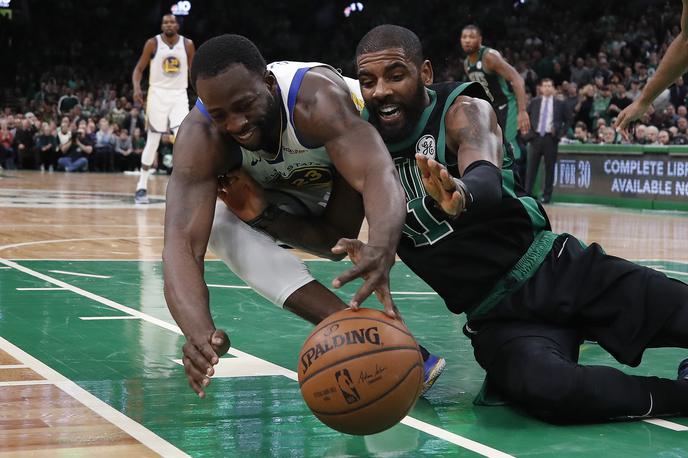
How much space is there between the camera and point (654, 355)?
14.7 feet

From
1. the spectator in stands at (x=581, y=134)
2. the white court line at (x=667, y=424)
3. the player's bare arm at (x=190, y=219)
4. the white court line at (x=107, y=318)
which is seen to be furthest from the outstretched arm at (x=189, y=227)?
the spectator in stands at (x=581, y=134)

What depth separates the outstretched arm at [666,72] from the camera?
4180 mm

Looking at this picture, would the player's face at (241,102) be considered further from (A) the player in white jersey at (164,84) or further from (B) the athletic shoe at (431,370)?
(A) the player in white jersey at (164,84)

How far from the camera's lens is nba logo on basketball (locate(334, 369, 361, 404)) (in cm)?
289

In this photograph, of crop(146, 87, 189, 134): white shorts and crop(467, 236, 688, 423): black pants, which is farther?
crop(146, 87, 189, 134): white shorts

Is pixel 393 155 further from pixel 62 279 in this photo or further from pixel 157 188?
pixel 157 188

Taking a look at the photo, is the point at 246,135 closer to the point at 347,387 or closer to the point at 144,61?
the point at 347,387

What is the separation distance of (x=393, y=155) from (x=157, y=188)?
13320mm

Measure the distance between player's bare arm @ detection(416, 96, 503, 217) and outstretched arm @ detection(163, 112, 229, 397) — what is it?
0.82 metres

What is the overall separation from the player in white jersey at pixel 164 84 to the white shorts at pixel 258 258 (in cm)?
850

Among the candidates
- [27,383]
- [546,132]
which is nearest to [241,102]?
[27,383]

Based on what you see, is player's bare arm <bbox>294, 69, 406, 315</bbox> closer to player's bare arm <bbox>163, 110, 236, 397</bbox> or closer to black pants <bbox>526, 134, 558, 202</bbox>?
player's bare arm <bbox>163, 110, 236, 397</bbox>

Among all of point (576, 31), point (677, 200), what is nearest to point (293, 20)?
point (576, 31)

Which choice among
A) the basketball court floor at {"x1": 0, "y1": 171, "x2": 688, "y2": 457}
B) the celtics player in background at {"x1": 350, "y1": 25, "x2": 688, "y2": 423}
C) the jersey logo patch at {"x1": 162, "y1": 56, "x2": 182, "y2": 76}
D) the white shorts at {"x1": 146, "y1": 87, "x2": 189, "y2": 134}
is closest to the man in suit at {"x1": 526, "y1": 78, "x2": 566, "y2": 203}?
the white shorts at {"x1": 146, "y1": 87, "x2": 189, "y2": 134}
